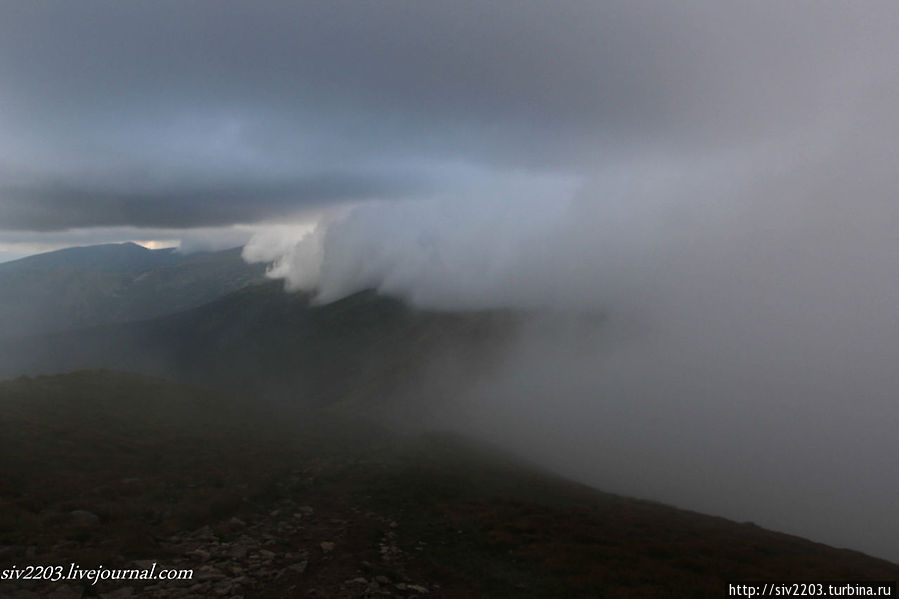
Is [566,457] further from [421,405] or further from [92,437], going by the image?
[92,437]

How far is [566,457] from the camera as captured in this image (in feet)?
520

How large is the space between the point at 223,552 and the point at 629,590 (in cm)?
2023

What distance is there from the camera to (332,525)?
30844 millimetres

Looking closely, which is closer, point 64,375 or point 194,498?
point 194,498

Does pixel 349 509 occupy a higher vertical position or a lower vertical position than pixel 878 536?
higher

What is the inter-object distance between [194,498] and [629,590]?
2868 cm

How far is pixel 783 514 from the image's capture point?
178m

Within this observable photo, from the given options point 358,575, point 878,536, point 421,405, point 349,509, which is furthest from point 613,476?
point 358,575

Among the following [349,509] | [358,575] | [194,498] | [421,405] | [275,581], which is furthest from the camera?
[421,405]

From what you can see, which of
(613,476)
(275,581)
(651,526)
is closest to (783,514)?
(613,476)

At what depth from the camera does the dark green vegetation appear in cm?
2267

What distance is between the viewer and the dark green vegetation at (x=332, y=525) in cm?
2267

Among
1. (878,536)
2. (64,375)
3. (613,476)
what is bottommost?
(878,536)

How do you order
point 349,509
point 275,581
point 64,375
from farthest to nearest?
point 64,375 < point 349,509 < point 275,581
